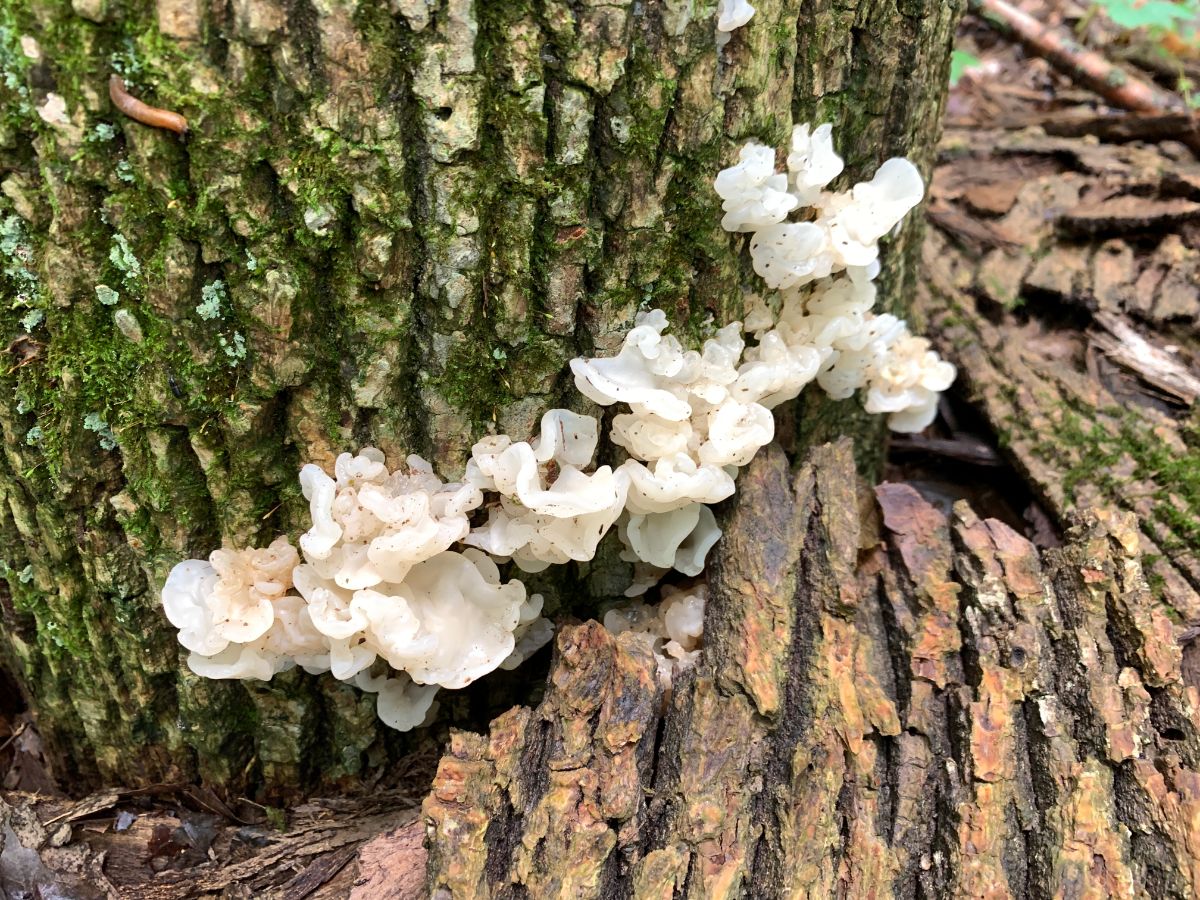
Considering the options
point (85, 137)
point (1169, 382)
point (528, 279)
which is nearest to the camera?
point (85, 137)

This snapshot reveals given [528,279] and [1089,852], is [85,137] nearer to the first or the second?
[528,279]

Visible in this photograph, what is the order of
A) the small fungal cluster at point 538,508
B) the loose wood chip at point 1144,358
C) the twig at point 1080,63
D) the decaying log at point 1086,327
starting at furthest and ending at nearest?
the twig at point 1080,63
the loose wood chip at point 1144,358
the decaying log at point 1086,327
the small fungal cluster at point 538,508

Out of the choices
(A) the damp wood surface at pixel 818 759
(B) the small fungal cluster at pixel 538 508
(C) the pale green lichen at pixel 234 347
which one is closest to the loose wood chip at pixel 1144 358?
(A) the damp wood surface at pixel 818 759

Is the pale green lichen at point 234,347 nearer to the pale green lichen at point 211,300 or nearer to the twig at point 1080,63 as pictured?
the pale green lichen at point 211,300

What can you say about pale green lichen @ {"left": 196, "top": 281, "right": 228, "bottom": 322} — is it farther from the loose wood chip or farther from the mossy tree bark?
the loose wood chip

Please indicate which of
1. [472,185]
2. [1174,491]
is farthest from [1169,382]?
[472,185]

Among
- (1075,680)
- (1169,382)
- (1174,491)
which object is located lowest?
(1075,680)
